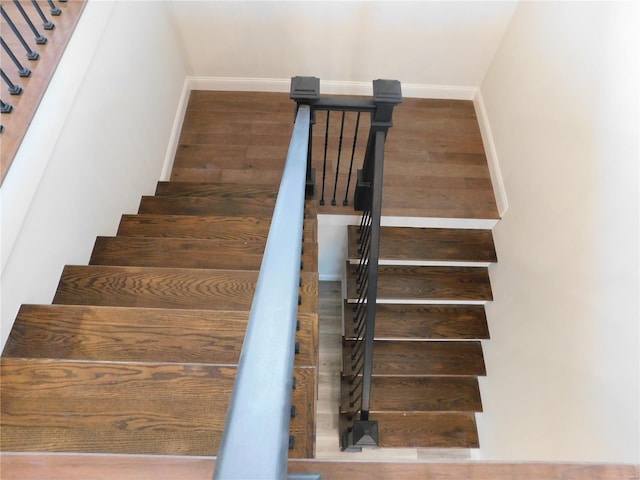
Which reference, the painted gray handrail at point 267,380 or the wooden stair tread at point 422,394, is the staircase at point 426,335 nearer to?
the wooden stair tread at point 422,394

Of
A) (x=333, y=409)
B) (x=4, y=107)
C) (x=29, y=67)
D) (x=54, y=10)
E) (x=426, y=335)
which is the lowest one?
(x=333, y=409)

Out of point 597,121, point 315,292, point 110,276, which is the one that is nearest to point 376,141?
point 315,292

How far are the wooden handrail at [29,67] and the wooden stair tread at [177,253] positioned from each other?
687mm

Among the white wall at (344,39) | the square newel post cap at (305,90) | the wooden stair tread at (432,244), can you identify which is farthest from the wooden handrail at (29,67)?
the wooden stair tread at (432,244)

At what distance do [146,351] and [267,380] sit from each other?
0.96 m

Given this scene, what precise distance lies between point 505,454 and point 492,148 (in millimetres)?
1995

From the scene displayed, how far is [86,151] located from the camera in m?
1.80

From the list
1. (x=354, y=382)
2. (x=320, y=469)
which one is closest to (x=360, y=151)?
(x=354, y=382)

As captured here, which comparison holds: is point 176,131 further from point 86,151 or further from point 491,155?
point 491,155

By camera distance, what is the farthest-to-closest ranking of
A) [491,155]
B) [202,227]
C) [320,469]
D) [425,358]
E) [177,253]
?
[491,155] < [425,358] < [202,227] < [177,253] < [320,469]

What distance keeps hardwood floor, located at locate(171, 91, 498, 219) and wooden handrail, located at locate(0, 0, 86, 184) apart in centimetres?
131

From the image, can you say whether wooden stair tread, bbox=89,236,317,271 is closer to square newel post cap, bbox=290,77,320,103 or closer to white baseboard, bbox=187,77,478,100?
square newel post cap, bbox=290,77,320,103

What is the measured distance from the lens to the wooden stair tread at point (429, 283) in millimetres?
2572

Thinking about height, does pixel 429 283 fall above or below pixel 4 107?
below
